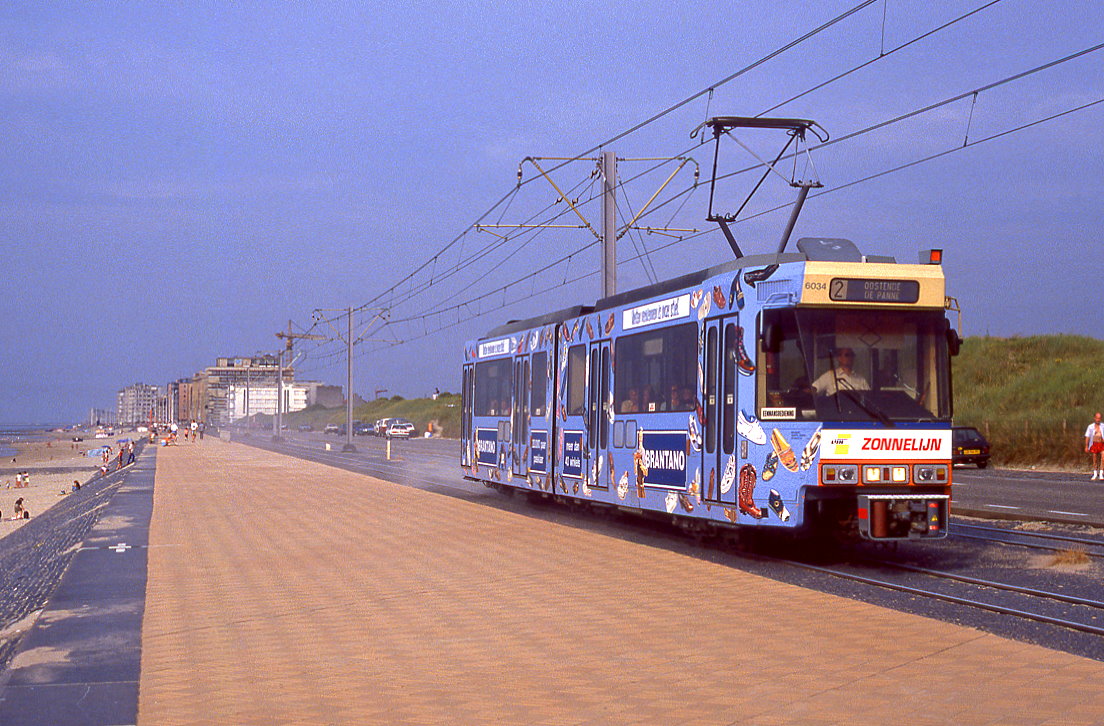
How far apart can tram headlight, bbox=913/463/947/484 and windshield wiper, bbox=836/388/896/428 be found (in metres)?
0.51

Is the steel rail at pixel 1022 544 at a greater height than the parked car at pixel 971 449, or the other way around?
the parked car at pixel 971 449

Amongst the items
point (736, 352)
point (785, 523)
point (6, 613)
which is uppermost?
point (736, 352)

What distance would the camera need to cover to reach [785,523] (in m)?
12.5

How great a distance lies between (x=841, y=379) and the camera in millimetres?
12555

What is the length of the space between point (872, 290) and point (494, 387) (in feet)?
39.8

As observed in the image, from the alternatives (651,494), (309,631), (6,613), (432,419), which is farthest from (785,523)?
(432,419)

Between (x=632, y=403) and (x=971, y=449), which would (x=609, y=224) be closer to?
(x=632, y=403)

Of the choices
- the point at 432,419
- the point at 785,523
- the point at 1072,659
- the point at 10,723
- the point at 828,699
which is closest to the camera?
the point at 10,723

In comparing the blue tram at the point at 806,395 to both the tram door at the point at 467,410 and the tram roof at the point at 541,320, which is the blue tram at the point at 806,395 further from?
the tram door at the point at 467,410

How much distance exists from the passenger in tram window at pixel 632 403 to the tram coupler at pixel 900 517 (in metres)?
4.56

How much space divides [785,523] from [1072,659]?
4689 millimetres

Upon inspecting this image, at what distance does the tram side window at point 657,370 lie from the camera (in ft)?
47.8

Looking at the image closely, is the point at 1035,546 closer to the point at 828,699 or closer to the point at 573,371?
the point at 573,371

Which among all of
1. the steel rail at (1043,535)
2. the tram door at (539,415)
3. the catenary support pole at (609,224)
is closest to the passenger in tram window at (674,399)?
the steel rail at (1043,535)
